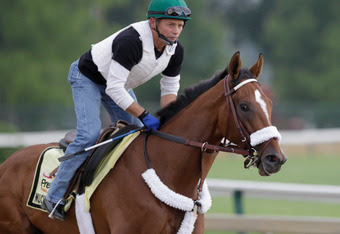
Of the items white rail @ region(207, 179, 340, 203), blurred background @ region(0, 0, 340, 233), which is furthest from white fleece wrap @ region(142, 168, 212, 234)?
blurred background @ region(0, 0, 340, 233)

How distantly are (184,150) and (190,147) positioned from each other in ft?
0.16

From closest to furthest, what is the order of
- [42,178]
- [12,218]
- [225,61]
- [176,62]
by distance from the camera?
[176,62]
[42,178]
[12,218]
[225,61]

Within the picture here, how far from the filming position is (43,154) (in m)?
5.55

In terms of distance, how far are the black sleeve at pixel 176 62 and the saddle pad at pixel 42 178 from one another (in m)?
1.11

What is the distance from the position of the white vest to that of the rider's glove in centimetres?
34

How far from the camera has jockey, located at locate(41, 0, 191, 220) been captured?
15.7ft

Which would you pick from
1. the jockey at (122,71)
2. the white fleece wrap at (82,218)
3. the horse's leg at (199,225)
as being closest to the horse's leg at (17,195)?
the jockey at (122,71)

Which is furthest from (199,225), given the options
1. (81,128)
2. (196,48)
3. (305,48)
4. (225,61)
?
(305,48)

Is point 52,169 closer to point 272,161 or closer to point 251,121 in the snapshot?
point 251,121

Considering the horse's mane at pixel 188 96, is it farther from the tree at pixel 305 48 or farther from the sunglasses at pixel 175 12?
the tree at pixel 305 48

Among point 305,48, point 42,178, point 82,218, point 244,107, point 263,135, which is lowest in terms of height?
point 82,218

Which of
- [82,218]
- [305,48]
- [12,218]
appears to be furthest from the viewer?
[305,48]

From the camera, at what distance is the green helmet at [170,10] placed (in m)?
4.77

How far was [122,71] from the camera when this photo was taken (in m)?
4.77
